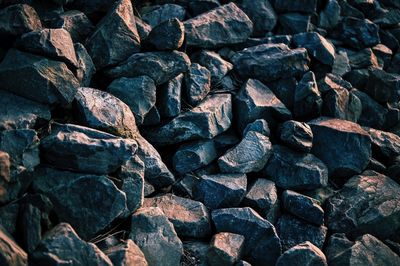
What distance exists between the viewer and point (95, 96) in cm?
491

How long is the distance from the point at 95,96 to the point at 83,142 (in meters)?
0.80

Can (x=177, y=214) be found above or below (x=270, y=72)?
below

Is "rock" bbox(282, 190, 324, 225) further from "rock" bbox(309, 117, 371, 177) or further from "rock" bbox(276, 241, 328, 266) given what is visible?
"rock" bbox(309, 117, 371, 177)

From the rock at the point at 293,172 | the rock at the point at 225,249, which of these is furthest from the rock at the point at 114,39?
the rock at the point at 225,249

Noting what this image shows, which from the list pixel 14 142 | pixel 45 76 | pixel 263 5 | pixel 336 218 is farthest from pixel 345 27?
pixel 14 142

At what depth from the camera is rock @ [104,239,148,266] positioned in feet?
13.0

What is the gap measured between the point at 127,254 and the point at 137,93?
1.85m

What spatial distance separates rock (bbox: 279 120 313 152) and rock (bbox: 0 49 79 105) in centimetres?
234

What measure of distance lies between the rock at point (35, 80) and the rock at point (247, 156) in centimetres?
173

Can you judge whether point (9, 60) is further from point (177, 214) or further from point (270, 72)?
point (270, 72)

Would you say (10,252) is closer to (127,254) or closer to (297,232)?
(127,254)

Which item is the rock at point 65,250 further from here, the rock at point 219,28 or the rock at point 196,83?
the rock at point 219,28

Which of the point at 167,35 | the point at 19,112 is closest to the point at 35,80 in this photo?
the point at 19,112

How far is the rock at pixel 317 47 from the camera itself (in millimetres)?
6543
